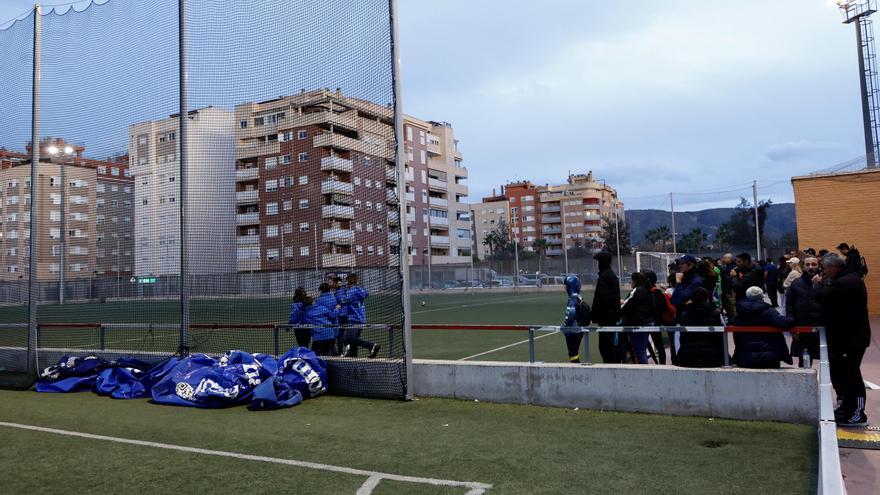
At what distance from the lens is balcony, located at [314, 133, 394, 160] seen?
27.8ft

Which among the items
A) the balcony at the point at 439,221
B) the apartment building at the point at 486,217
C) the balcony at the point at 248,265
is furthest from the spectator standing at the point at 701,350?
the apartment building at the point at 486,217

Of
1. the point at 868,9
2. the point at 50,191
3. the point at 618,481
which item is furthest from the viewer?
the point at 868,9

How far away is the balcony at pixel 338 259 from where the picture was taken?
9062 mm

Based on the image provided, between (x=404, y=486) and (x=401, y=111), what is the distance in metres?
5.23

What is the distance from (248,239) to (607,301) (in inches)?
233

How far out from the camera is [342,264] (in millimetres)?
9273

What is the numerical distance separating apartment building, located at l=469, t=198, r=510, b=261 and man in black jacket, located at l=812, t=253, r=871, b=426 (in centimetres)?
13310

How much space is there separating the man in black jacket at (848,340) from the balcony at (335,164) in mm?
6166

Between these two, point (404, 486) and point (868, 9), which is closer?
point (404, 486)

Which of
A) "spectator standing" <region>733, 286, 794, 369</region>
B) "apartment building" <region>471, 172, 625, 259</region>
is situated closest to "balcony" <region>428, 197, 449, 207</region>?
"apartment building" <region>471, 172, 625, 259</region>

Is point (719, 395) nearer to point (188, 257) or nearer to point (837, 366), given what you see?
point (837, 366)

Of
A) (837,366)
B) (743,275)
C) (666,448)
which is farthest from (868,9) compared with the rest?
(666,448)

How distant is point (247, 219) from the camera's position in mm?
10320

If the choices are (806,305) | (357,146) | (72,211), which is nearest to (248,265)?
(357,146)
